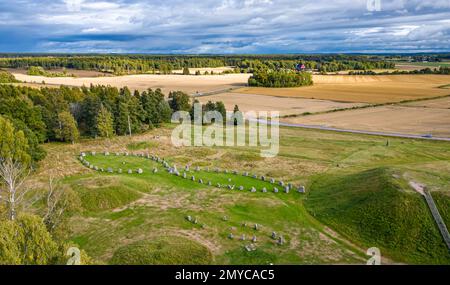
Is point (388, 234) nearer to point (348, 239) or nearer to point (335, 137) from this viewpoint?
point (348, 239)

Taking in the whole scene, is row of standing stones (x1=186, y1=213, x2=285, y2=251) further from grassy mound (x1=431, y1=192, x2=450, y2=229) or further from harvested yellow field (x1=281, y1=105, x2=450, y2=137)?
harvested yellow field (x1=281, y1=105, x2=450, y2=137)

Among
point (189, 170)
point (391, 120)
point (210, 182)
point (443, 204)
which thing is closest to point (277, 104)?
point (391, 120)

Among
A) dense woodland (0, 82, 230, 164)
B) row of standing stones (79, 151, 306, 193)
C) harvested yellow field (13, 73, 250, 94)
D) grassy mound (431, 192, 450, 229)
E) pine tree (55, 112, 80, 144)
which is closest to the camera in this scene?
grassy mound (431, 192, 450, 229)

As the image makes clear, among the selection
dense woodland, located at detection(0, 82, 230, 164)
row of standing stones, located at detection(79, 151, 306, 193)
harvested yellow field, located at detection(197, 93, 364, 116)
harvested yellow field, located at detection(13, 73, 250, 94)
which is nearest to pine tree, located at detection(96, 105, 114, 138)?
dense woodland, located at detection(0, 82, 230, 164)

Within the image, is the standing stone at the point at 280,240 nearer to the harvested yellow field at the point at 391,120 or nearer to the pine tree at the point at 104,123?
the pine tree at the point at 104,123

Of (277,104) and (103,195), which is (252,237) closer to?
(103,195)

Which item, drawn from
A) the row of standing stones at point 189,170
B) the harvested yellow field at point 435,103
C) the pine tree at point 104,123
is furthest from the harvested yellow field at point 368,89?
the row of standing stones at point 189,170
